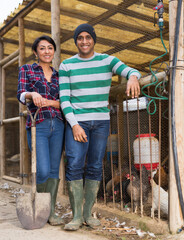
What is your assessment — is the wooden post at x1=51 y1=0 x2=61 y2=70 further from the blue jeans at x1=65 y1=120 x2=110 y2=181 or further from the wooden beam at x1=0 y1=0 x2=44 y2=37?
the blue jeans at x1=65 y1=120 x2=110 y2=181

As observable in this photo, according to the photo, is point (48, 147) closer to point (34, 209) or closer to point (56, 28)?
point (34, 209)

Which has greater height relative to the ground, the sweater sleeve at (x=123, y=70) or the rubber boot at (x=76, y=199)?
the sweater sleeve at (x=123, y=70)

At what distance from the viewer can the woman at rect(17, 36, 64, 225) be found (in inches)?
96.5

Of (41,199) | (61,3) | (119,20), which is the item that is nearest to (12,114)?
(61,3)

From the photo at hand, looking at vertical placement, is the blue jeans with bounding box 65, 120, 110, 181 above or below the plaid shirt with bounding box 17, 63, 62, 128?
below

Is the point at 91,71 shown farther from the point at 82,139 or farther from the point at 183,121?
the point at 183,121

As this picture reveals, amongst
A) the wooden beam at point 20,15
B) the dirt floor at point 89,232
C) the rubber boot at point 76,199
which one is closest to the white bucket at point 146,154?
the dirt floor at point 89,232

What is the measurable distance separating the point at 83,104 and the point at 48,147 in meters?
0.52

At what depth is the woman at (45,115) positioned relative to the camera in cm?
245

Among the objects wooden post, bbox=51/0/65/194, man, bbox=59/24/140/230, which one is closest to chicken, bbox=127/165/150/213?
man, bbox=59/24/140/230

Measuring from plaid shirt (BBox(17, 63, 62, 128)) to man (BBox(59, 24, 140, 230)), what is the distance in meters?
0.18

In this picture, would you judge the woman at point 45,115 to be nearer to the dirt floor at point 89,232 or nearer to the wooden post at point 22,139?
the dirt floor at point 89,232

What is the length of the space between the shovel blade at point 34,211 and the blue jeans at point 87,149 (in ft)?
0.92

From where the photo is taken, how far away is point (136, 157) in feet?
10.2
